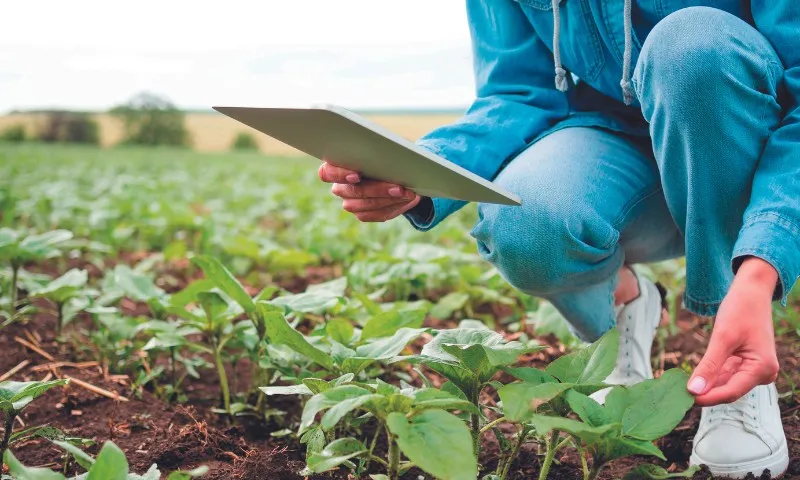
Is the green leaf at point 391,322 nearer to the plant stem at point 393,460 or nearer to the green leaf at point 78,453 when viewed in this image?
the plant stem at point 393,460

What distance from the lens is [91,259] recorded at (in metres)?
3.16

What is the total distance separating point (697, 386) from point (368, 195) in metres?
0.62

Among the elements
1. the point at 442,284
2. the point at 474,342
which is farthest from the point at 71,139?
the point at 474,342

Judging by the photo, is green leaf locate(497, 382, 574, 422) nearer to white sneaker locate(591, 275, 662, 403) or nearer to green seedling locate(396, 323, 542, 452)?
green seedling locate(396, 323, 542, 452)

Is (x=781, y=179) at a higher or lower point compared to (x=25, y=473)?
higher

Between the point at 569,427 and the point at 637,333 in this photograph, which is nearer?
the point at 569,427

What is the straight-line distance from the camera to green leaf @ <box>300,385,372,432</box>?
0.94 meters

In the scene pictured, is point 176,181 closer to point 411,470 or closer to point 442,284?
point 442,284

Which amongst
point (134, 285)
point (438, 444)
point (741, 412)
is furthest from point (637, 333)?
point (134, 285)

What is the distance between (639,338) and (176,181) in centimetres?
549

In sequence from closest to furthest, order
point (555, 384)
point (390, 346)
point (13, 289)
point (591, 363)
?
point (555, 384)
point (591, 363)
point (390, 346)
point (13, 289)

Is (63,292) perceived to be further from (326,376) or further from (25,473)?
(25,473)

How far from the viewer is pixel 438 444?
2.96 ft

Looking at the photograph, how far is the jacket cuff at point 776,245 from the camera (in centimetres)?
106
